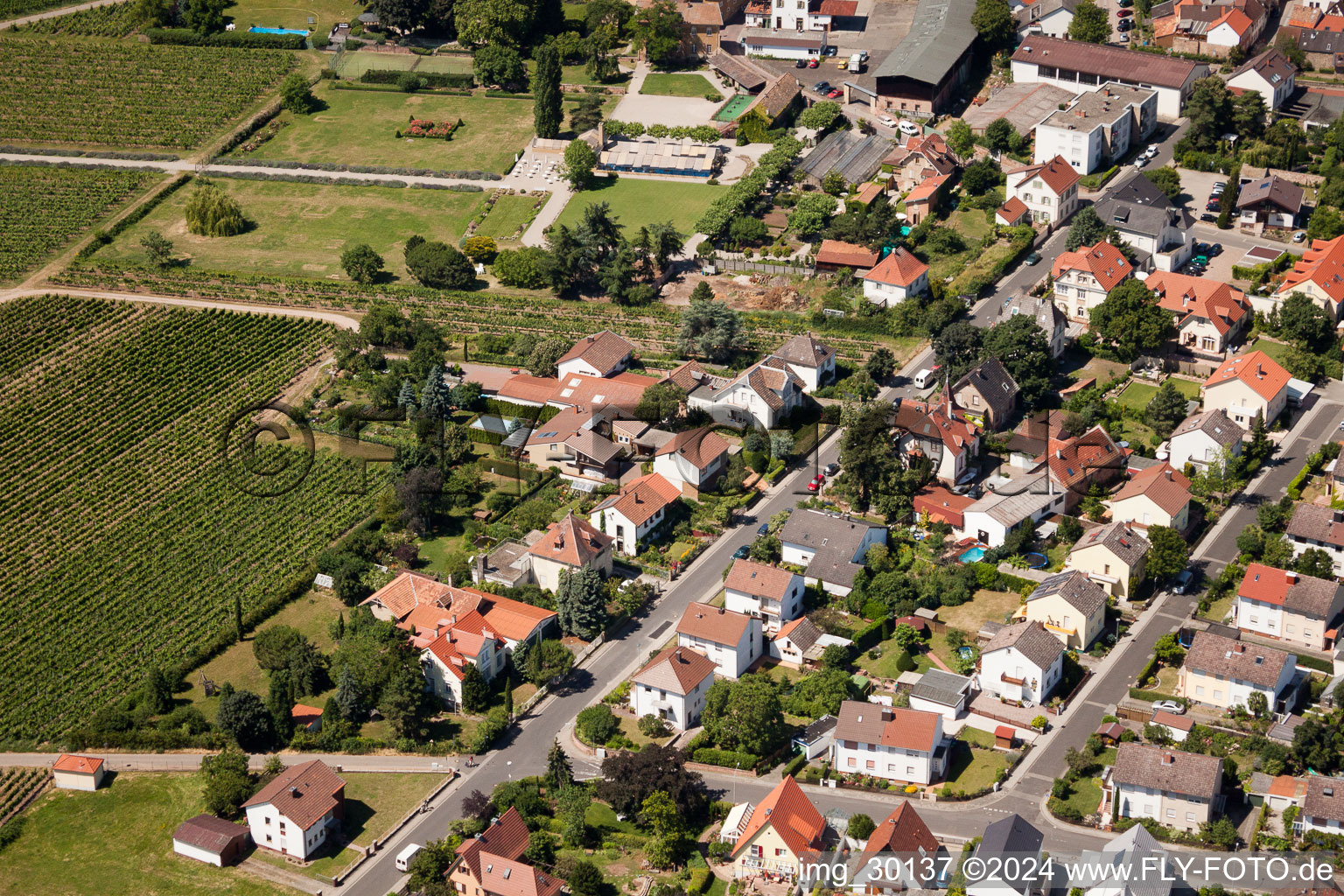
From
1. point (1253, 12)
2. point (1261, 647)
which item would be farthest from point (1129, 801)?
point (1253, 12)

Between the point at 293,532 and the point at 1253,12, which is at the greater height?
the point at 1253,12

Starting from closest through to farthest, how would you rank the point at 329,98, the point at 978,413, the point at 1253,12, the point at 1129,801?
the point at 1129,801 → the point at 978,413 → the point at 1253,12 → the point at 329,98

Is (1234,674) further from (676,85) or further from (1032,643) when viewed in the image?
(676,85)

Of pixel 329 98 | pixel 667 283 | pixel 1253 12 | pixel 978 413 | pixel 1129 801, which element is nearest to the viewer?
pixel 1129 801

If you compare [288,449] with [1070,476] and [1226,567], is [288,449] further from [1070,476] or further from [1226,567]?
[1226,567]

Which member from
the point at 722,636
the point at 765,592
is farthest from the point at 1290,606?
the point at 722,636

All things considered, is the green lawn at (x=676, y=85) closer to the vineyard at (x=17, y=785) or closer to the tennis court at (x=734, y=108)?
the tennis court at (x=734, y=108)

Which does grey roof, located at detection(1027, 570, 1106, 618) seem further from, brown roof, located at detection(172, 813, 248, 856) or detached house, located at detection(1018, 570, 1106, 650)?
brown roof, located at detection(172, 813, 248, 856)
